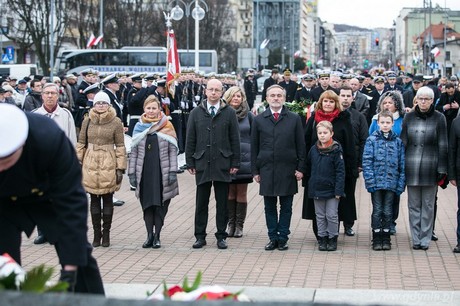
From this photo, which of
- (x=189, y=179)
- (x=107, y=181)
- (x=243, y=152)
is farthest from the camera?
(x=189, y=179)

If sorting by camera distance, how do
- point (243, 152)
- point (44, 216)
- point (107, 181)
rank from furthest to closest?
point (243, 152) → point (107, 181) → point (44, 216)

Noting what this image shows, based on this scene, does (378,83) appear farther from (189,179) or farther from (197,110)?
(197,110)

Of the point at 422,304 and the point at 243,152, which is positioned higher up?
the point at 243,152

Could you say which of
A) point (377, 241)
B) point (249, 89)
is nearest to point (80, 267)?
point (377, 241)

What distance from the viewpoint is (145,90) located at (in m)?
20.4

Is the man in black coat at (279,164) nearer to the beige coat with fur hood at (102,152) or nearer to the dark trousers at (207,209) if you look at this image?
the dark trousers at (207,209)

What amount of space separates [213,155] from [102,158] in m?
1.29

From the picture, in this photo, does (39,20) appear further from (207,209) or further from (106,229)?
(207,209)

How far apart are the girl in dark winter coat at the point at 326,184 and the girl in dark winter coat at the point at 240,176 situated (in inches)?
45.9

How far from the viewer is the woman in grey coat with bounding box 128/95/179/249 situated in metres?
11.7

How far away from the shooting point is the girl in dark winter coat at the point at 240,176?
12.6m

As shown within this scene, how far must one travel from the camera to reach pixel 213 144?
11.8 m

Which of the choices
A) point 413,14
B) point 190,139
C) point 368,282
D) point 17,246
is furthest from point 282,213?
point 413,14

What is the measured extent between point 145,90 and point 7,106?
15402 millimetres
